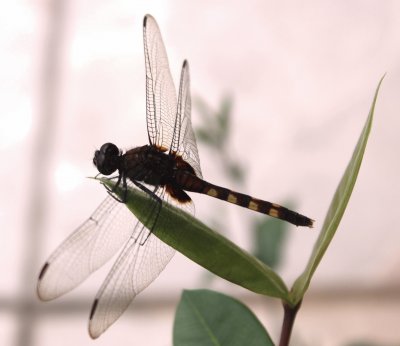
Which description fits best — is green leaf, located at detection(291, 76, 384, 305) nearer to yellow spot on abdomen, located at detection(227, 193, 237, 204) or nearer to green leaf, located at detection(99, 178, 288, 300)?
green leaf, located at detection(99, 178, 288, 300)

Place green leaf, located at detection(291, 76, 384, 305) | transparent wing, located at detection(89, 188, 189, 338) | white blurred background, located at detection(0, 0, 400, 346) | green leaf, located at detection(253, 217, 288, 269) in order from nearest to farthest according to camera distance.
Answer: green leaf, located at detection(291, 76, 384, 305), transparent wing, located at detection(89, 188, 189, 338), green leaf, located at detection(253, 217, 288, 269), white blurred background, located at detection(0, 0, 400, 346)

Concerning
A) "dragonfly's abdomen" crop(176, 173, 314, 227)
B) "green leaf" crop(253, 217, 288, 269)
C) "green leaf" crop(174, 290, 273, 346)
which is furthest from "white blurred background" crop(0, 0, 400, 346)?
"green leaf" crop(174, 290, 273, 346)

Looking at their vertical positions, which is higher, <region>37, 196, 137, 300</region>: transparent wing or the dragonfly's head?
the dragonfly's head

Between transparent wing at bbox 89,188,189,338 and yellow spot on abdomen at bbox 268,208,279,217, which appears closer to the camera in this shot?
transparent wing at bbox 89,188,189,338

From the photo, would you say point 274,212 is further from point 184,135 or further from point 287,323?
point 287,323

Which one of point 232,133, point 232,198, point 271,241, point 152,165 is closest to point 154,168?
point 152,165

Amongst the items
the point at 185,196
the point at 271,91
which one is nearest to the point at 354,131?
the point at 271,91

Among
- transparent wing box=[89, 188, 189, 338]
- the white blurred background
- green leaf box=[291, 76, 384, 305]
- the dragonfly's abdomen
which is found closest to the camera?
green leaf box=[291, 76, 384, 305]

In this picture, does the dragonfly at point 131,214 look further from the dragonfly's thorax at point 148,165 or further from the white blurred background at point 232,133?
the white blurred background at point 232,133
